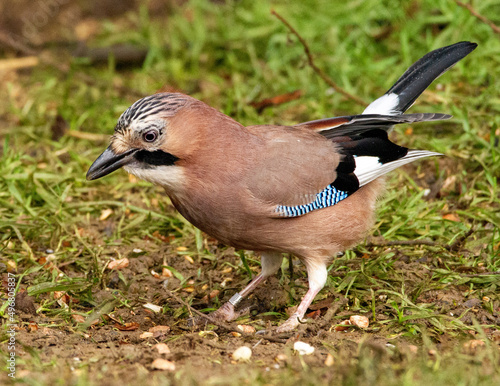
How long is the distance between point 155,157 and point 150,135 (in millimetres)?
151

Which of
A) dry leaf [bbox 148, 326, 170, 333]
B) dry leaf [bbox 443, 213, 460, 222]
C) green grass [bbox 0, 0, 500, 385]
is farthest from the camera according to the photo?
dry leaf [bbox 443, 213, 460, 222]

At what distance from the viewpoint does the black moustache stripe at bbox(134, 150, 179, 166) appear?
416cm

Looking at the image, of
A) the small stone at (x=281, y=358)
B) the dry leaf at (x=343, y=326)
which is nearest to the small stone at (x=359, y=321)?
the dry leaf at (x=343, y=326)

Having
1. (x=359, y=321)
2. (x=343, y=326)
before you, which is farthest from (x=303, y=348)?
(x=359, y=321)

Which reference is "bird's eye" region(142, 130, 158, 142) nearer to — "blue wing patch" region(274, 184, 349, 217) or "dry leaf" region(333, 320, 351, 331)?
"blue wing patch" region(274, 184, 349, 217)

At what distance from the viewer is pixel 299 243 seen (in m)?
4.46

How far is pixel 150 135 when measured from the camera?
162 inches

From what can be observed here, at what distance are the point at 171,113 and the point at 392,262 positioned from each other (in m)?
2.12

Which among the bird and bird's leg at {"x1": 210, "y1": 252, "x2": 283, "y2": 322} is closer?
the bird

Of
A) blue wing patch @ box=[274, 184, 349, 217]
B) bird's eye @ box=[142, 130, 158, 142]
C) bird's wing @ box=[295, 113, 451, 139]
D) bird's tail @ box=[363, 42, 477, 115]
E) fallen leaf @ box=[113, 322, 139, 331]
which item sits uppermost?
bird's tail @ box=[363, 42, 477, 115]

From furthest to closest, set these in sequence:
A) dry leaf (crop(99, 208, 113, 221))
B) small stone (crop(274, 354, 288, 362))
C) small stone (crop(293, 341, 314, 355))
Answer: dry leaf (crop(99, 208, 113, 221)) → small stone (crop(293, 341, 314, 355)) → small stone (crop(274, 354, 288, 362))

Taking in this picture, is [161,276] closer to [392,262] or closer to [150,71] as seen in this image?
[392,262]

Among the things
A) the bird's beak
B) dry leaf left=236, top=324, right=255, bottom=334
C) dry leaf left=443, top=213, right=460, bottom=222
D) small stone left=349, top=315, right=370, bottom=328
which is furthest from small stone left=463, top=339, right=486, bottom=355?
the bird's beak

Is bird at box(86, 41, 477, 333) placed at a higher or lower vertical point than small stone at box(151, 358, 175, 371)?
higher
